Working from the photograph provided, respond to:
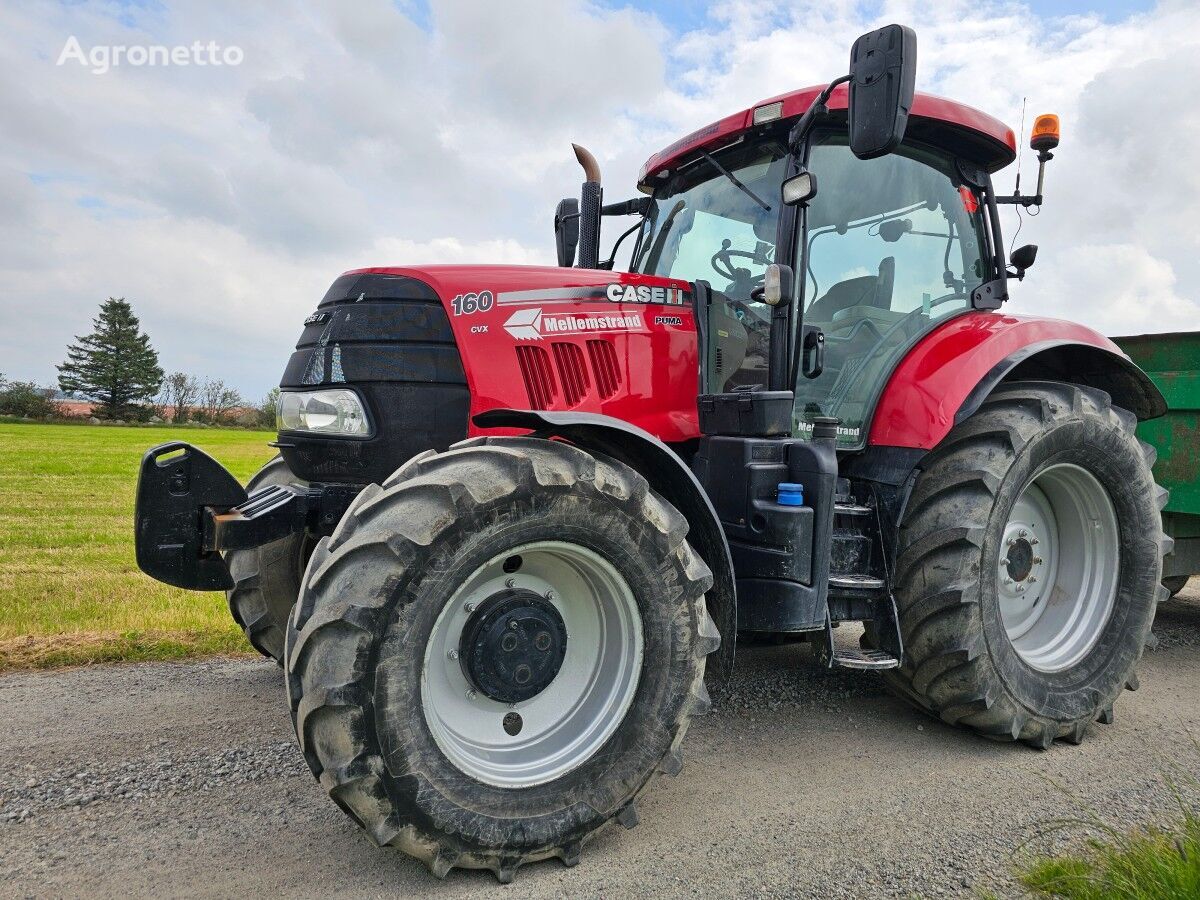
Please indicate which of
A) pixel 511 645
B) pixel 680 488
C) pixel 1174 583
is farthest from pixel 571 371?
pixel 1174 583

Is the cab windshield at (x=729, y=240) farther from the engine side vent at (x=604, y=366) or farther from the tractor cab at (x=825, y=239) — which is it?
the engine side vent at (x=604, y=366)

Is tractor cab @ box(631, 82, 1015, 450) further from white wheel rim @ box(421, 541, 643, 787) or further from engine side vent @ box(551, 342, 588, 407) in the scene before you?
white wheel rim @ box(421, 541, 643, 787)

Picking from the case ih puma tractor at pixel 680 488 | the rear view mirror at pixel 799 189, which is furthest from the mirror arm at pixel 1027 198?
the rear view mirror at pixel 799 189

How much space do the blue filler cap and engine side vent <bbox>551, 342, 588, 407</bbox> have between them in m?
0.84

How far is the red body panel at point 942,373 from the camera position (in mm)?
3330

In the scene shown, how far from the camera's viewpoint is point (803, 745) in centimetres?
344

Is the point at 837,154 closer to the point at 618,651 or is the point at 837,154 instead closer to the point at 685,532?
the point at 685,532

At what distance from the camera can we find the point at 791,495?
3.10 m

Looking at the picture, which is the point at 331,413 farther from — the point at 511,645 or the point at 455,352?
the point at 511,645

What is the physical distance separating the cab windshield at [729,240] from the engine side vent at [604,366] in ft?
1.52

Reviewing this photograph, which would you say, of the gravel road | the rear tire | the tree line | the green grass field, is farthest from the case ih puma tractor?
the tree line

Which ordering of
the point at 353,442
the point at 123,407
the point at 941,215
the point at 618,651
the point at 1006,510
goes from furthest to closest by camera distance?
the point at 123,407
the point at 941,215
the point at 1006,510
the point at 353,442
the point at 618,651

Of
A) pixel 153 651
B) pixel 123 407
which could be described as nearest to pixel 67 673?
pixel 153 651

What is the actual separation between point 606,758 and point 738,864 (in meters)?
0.49
